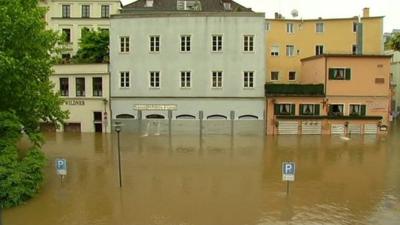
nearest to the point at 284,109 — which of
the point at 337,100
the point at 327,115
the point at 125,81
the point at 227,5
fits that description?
the point at 327,115

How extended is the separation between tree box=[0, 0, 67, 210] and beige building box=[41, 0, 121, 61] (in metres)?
31.2

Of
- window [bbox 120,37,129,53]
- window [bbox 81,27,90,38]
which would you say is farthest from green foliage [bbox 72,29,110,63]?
window [bbox 120,37,129,53]

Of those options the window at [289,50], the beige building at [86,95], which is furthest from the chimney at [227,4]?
the beige building at [86,95]

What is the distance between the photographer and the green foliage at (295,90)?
41.1 meters

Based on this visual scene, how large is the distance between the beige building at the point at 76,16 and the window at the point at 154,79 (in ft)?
46.2

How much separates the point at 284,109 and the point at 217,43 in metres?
7.97

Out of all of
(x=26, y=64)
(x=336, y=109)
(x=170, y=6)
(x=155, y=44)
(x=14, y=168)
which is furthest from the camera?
(x=170, y=6)

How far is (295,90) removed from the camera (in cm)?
4128

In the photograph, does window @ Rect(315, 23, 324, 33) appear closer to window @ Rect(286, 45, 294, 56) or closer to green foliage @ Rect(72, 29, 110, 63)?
window @ Rect(286, 45, 294, 56)

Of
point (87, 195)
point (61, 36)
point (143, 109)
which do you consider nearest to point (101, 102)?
point (143, 109)

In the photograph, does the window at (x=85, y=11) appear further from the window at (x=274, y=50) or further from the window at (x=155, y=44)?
the window at (x=274, y=50)

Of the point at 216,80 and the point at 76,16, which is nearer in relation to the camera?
the point at 216,80

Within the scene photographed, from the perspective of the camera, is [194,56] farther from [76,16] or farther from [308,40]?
[76,16]

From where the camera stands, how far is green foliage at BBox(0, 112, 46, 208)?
1686 centimetres
